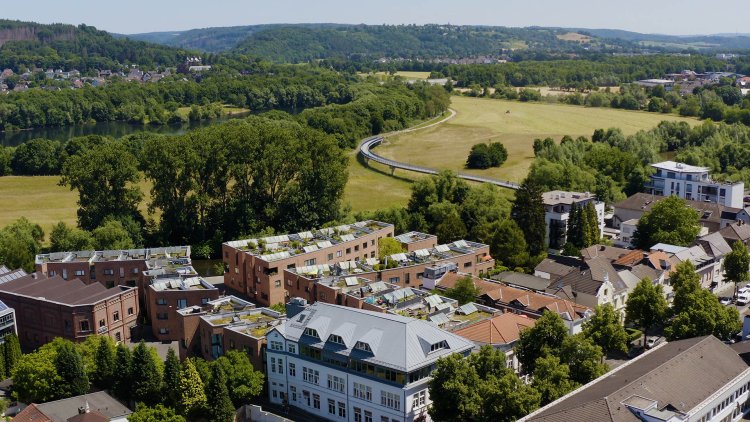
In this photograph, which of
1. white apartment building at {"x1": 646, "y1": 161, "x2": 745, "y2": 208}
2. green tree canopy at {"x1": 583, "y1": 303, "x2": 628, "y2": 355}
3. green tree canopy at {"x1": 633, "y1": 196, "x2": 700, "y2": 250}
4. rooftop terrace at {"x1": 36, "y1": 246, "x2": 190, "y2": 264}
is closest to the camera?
green tree canopy at {"x1": 583, "y1": 303, "x2": 628, "y2": 355}

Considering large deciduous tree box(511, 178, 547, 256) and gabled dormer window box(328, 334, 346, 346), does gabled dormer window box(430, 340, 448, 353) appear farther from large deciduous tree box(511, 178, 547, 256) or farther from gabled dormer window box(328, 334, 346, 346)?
large deciduous tree box(511, 178, 547, 256)

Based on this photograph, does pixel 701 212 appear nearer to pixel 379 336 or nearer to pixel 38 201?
pixel 379 336

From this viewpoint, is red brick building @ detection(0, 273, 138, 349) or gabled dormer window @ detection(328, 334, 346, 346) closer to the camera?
gabled dormer window @ detection(328, 334, 346, 346)

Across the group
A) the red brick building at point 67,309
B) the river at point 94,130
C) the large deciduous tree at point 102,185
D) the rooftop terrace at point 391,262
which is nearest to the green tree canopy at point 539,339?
the rooftop terrace at point 391,262

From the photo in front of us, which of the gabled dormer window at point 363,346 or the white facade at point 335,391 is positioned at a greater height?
the gabled dormer window at point 363,346

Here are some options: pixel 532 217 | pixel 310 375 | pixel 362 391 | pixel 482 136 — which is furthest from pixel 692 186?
pixel 482 136

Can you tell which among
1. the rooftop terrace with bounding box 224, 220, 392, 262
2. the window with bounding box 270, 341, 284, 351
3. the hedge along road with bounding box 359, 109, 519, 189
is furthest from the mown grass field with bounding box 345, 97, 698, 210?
the window with bounding box 270, 341, 284, 351

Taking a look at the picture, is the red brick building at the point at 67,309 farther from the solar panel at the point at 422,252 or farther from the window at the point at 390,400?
the window at the point at 390,400
